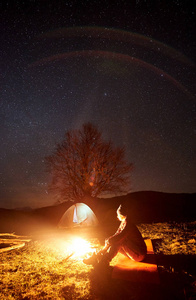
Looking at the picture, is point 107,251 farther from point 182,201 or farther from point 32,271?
point 182,201

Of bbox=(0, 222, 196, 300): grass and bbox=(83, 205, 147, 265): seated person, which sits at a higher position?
bbox=(83, 205, 147, 265): seated person

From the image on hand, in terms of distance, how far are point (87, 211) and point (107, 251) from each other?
31.4 ft

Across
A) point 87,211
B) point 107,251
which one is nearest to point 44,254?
point 107,251

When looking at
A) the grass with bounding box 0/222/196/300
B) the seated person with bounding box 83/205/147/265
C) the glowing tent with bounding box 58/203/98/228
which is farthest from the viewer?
the glowing tent with bounding box 58/203/98/228

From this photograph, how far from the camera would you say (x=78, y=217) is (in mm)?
13086

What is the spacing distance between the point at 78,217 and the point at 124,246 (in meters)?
9.45

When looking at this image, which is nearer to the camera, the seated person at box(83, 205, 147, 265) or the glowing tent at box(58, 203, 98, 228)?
the seated person at box(83, 205, 147, 265)

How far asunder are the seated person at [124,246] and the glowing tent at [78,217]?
920 cm

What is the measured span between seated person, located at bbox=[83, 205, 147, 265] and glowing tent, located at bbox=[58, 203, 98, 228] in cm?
920

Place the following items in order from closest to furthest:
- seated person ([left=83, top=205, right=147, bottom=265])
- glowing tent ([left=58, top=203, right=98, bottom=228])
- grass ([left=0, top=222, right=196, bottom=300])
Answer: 1. grass ([left=0, top=222, right=196, bottom=300])
2. seated person ([left=83, top=205, right=147, bottom=265])
3. glowing tent ([left=58, top=203, right=98, bottom=228])

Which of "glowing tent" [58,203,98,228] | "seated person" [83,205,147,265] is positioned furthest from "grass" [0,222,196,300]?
"glowing tent" [58,203,98,228]

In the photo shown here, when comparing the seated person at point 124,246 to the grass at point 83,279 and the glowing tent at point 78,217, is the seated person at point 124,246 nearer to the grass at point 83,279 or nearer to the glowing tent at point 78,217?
the grass at point 83,279

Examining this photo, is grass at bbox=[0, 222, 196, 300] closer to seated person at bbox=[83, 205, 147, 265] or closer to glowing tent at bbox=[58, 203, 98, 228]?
seated person at bbox=[83, 205, 147, 265]

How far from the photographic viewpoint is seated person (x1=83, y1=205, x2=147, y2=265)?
4.00 m
